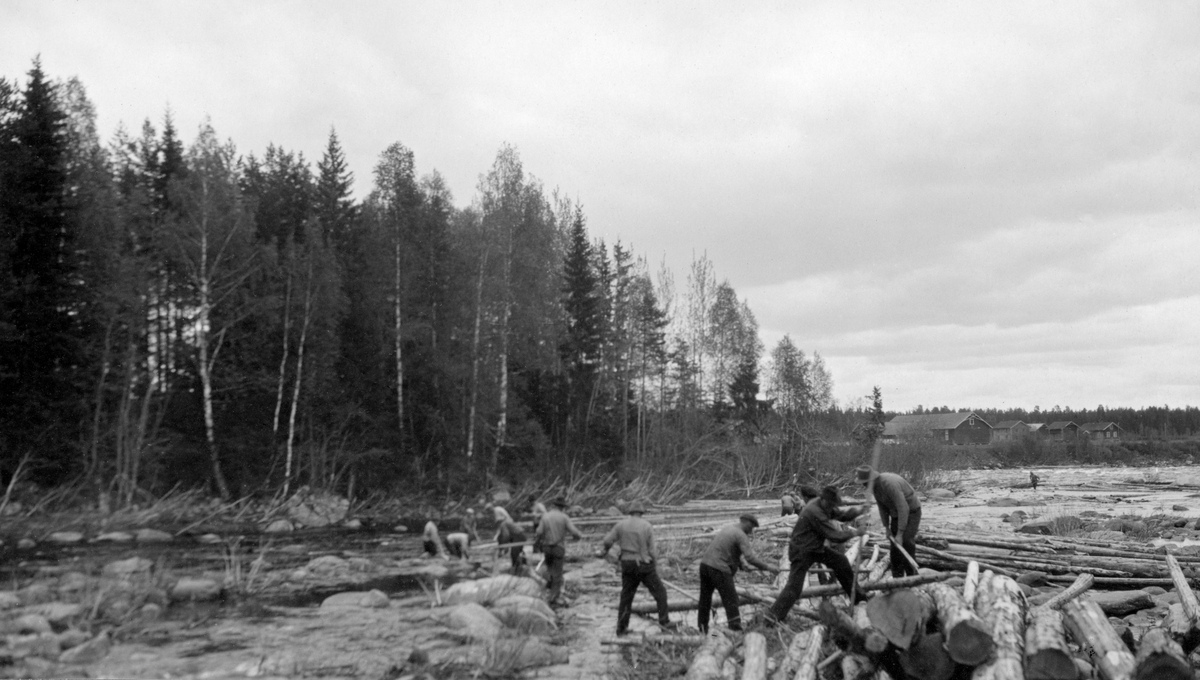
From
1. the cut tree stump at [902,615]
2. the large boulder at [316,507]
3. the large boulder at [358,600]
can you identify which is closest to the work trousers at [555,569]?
the large boulder at [358,600]

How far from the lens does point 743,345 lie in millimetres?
54500

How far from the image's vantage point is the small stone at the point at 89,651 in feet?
33.2

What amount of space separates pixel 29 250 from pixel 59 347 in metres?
3.11

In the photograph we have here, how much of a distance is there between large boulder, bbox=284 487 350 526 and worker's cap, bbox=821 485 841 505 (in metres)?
22.3

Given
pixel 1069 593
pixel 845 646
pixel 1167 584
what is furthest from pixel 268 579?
pixel 1167 584

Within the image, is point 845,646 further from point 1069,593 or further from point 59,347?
point 59,347

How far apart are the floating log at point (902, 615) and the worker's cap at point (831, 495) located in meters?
2.11

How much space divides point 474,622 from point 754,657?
4.97 metres

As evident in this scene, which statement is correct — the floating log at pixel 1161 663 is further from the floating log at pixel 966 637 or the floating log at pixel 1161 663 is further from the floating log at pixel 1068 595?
the floating log at pixel 1068 595

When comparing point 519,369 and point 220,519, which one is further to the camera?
point 519,369

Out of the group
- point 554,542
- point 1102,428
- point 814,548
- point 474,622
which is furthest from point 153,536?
point 1102,428

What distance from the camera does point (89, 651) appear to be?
10.4 metres

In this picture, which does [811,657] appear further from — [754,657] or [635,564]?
[635,564]

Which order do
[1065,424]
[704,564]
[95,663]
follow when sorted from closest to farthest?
[95,663], [704,564], [1065,424]
